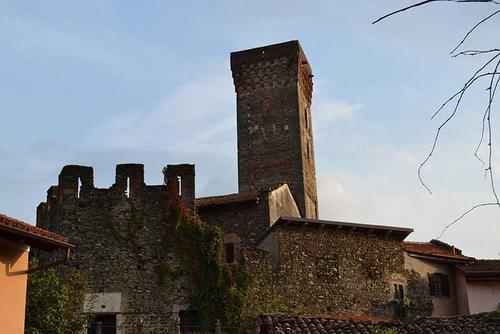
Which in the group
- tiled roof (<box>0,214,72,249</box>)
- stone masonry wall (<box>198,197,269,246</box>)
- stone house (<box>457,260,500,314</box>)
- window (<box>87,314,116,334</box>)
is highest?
stone masonry wall (<box>198,197,269,246</box>)

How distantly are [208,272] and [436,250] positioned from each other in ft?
37.3

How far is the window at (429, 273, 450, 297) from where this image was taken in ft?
96.9

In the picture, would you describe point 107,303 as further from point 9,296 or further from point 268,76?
point 268,76

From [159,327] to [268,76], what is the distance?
2126 cm

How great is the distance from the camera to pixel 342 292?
1083 inches

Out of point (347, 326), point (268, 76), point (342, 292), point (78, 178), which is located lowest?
point (347, 326)

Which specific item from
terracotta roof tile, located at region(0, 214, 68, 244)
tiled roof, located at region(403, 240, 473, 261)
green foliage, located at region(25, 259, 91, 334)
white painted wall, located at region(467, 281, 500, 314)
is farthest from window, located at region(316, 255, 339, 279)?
terracotta roof tile, located at region(0, 214, 68, 244)

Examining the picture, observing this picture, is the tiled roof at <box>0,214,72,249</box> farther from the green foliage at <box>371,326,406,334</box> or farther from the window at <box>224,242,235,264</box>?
the window at <box>224,242,235,264</box>

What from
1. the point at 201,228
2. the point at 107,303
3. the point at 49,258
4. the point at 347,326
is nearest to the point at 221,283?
the point at 201,228

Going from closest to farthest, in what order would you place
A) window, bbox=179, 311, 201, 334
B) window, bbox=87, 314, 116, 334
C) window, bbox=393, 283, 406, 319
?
window, bbox=87, 314, 116, 334
window, bbox=179, 311, 201, 334
window, bbox=393, 283, 406, 319

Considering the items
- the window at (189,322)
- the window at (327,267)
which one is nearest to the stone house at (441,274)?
the window at (327,267)

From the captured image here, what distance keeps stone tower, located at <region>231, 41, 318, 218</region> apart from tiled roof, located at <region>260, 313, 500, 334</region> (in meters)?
21.6

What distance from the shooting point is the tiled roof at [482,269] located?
28.8m

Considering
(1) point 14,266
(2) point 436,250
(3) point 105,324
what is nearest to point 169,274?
(3) point 105,324
